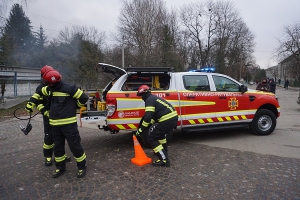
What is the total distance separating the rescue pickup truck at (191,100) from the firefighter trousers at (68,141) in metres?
1.09

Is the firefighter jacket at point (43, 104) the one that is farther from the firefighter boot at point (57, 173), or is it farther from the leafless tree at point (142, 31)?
the leafless tree at point (142, 31)

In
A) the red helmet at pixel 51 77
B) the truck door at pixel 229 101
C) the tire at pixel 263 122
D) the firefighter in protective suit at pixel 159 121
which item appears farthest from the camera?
the tire at pixel 263 122

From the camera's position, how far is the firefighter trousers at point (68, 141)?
3289 mm

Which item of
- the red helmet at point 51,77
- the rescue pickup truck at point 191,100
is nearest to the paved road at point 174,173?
the rescue pickup truck at point 191,100

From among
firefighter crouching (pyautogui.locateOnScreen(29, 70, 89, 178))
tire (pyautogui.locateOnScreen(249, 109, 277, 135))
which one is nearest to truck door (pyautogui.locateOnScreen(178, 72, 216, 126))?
tire (pyautogui.locateOnScreen(249, 109, 277, 135))

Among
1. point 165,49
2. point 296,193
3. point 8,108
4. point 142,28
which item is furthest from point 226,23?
point 296,193

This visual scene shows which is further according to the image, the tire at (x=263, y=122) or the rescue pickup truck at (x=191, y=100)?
the tire at (x=263, y=122)

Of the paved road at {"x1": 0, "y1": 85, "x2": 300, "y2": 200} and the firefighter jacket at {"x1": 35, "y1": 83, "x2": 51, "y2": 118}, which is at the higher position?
Answer: the firefighter jacket at {"x1": 35, "y1": 83, "x2": 51, "y2": 118}

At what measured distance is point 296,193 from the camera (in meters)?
2.81

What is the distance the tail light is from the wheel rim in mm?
4011

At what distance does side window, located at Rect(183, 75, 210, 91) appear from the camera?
503cm

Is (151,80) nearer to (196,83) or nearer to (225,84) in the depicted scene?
(196,83)

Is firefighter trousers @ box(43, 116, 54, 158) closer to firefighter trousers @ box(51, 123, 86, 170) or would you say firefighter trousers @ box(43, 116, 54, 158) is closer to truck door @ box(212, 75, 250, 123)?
firefighter trousers @ box(51, 123, 86, 170)

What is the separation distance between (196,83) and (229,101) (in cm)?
100
